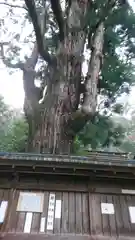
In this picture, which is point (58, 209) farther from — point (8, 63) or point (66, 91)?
point (8, 63)

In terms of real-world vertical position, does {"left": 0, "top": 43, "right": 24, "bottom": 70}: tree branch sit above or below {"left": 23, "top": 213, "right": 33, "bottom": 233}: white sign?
above

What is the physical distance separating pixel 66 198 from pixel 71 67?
3.63 m

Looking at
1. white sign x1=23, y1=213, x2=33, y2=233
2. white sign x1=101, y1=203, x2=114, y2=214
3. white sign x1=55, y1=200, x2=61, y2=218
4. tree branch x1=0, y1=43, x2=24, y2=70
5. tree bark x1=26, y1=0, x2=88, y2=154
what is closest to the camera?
white sign x1=23, y1=213, x2=33, y2=233

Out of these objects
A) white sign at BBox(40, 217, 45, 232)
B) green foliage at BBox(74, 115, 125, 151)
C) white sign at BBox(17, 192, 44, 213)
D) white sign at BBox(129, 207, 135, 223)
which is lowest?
white sign at BBox(40, 217, 45, 232)

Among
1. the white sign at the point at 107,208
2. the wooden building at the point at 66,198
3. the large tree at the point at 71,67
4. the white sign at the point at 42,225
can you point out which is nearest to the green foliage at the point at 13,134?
the large tree at the point at 71,67

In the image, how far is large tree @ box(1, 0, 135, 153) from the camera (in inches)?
206

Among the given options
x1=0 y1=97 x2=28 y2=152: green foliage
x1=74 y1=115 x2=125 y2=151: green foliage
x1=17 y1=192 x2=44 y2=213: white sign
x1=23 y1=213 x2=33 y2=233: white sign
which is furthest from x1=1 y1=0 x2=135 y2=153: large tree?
x1=0 y1=97 x2=28 y2=152: green foliage

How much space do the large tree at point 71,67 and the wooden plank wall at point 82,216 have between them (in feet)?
4.23

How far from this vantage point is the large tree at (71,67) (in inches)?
206

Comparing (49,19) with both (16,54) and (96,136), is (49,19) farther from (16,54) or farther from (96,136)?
(96,136)

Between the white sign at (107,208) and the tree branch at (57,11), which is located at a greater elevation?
the tree branch at (57,11)

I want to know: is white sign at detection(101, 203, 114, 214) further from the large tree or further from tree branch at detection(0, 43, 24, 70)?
tree branch at detection(0, 43, 24, 70)

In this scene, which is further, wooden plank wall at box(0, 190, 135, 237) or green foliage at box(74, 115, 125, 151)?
green foliage at box(74, 115, 125, 151)

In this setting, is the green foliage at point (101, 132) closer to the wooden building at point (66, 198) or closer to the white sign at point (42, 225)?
the wooden building at point (66, 198)
